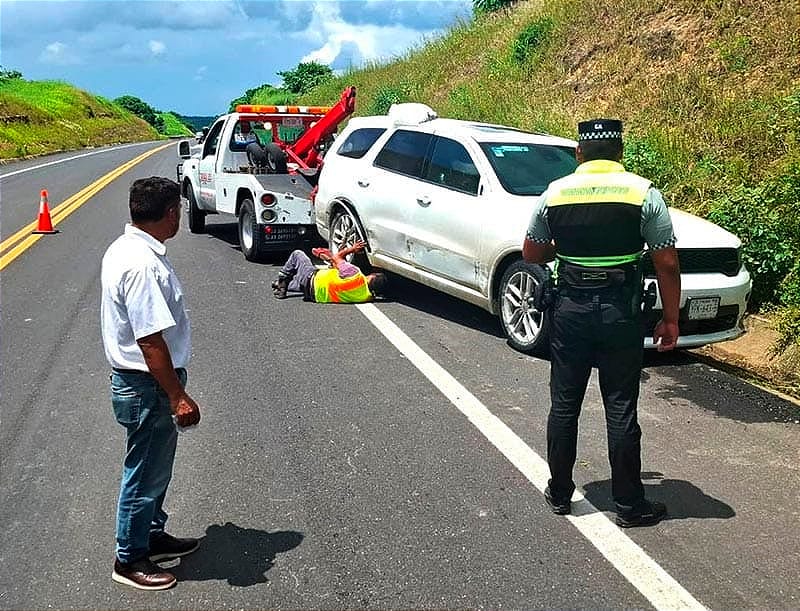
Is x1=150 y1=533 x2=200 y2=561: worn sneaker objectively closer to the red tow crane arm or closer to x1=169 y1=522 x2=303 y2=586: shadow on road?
x1=169 y1=522 x2=303 y2=586: shadow on road

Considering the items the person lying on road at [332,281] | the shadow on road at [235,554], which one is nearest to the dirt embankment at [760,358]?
the person lying on road at [332,281]

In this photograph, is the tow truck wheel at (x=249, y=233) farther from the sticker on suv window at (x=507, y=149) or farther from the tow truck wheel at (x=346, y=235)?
the sticker on suv window at (x=507, y=149)

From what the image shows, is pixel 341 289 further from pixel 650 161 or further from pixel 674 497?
pixel 674 497

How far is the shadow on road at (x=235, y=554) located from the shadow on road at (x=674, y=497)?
154 cm

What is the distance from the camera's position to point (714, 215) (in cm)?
830

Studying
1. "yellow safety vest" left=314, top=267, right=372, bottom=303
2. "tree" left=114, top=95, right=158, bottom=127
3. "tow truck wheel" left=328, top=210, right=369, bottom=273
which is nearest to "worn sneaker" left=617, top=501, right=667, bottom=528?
"yellow safety vest" left=314, top=267, right=372, bottom=303

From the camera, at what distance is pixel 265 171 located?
11.8 metres

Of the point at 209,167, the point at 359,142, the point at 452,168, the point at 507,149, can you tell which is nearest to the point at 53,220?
the point at 209,167

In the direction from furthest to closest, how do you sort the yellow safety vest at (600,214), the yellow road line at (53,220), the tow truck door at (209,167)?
the tow truck door at (209,167) < the yellow road line at (53,220) < the yellow safety vest at (600,214)

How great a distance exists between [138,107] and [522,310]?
3775 inches

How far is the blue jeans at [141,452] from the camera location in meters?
3.35

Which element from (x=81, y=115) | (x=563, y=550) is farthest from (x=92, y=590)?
(x=81, y=115)

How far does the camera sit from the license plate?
20.9 feet

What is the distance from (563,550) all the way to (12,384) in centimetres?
425
